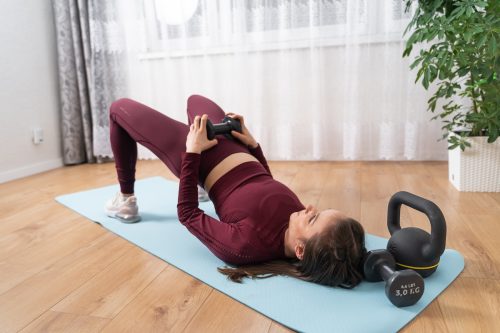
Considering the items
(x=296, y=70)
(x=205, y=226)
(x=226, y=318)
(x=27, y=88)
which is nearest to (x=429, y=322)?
(x=226, y=318)

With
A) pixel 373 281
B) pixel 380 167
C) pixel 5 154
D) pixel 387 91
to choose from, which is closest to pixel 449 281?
pixel 373 281

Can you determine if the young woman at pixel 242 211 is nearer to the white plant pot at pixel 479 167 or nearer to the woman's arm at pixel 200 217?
the woman's arm at pixel 200 217

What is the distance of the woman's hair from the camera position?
3.42 feet

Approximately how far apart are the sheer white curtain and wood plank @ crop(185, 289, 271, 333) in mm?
1927

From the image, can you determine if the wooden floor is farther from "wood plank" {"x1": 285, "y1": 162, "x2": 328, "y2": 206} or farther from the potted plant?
the potted plant

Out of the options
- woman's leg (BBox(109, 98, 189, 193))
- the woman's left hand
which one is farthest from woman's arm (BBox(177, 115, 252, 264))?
woman's leg (BBox(109, 98, 189, 193))

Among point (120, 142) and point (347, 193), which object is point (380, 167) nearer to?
point (347, 193)

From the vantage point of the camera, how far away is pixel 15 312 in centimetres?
105

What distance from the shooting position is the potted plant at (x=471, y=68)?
168 cm

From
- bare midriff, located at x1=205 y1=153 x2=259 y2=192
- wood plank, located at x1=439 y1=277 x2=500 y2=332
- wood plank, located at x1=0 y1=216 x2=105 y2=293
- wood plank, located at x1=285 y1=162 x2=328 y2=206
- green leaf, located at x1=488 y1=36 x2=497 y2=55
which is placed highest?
green leaf, located at x1=488 y1=36 x2=497 y2=55

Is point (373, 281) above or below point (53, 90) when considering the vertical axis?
below

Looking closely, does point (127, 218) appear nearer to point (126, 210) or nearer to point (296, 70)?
point (126, 210)

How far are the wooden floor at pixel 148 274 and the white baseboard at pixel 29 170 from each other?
1.60 feet

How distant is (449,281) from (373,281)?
210 millimetres
